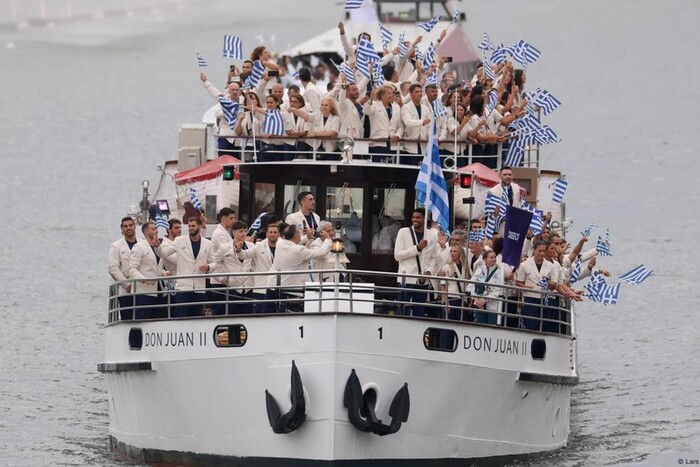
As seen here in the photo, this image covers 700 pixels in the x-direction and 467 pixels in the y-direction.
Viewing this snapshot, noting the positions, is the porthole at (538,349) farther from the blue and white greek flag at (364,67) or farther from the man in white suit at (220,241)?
the blue and white greek flag at (364,67)

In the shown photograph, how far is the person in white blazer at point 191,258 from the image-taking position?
32094 mm

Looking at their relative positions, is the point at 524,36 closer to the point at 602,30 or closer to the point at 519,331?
the point at 602,30

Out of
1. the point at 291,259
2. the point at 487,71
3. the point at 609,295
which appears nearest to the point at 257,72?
the point at 487,71

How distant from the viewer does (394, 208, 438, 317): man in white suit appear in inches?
1251

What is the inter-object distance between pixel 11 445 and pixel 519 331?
10.5 m

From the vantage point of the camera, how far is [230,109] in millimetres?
37688

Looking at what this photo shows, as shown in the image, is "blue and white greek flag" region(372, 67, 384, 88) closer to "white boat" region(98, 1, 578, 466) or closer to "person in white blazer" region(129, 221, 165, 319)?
"white boat" region(98, 1, 578, 466)

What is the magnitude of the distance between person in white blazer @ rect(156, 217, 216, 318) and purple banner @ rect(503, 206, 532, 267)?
4.52 metres

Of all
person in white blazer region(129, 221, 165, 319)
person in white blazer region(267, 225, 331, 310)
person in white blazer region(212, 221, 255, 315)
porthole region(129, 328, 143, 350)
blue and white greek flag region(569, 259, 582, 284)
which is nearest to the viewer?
person in white blazer region(267, 225, 331, 310)

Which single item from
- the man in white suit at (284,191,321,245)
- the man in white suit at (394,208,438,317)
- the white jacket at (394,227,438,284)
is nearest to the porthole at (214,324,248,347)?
the man in white suit at (284,191,321,245)

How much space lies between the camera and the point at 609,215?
7325 cm

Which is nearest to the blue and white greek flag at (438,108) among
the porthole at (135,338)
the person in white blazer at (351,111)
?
the person in white blazer at (351,111)

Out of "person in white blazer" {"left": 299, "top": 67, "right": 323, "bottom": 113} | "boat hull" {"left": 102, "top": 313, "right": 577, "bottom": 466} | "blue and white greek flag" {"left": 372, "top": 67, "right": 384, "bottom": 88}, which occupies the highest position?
"blue and white greek flag" {"left": 372, "top": 67, "right": 384, "bottom": 88}

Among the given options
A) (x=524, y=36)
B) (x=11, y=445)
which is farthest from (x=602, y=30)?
(x=11, y=445)
